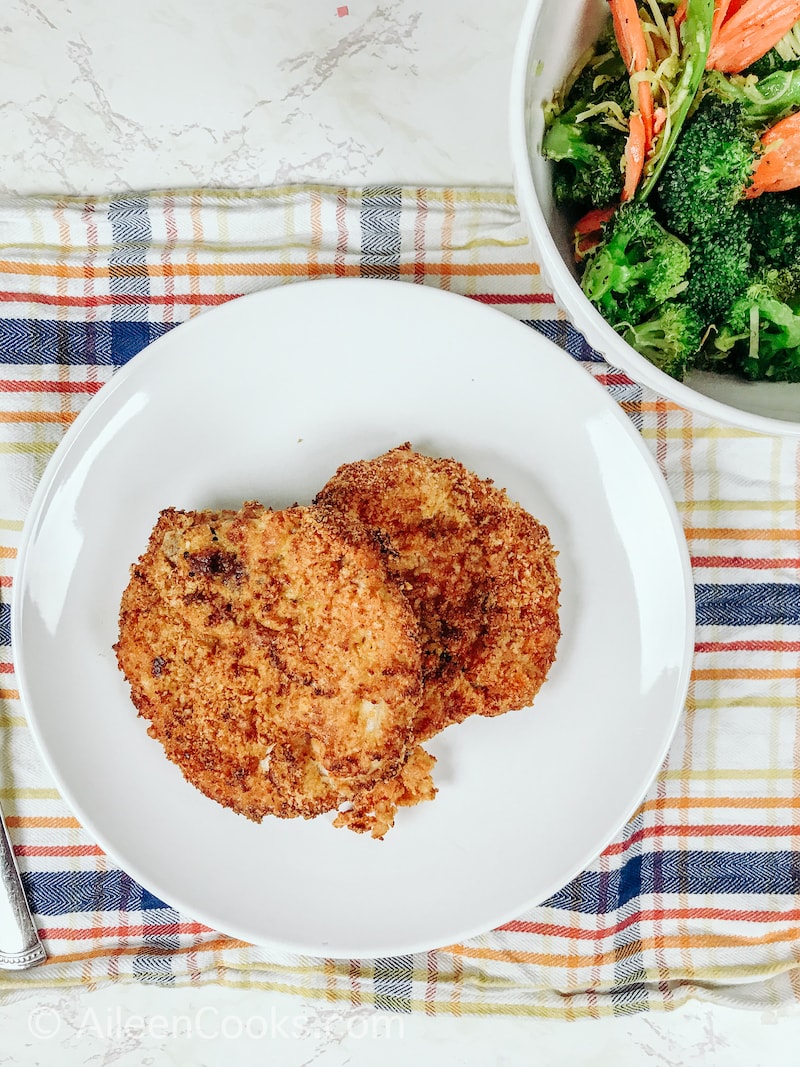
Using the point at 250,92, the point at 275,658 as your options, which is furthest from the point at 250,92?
the point at 275,658

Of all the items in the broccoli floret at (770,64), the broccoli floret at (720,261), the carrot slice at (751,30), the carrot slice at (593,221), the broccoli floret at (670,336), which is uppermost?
the carrot slice at (751,30)

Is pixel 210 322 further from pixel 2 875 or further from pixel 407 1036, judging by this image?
pixel 407 1036

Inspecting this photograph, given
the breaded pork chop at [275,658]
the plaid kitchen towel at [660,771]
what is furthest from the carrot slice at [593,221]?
the breaded pork chop at [275,658]

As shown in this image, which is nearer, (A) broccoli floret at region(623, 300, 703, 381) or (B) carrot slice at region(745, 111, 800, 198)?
(B) carrot slice at region(745, 111, 800, 198)

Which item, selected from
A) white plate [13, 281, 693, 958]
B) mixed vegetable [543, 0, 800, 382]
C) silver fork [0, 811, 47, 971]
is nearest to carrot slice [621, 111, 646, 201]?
mixed vegetable [543, 0, 800, 382]

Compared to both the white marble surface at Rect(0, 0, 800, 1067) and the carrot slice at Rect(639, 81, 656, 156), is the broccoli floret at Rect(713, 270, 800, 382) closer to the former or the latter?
the carrot slice at Rect(639, 81, 656, 156)

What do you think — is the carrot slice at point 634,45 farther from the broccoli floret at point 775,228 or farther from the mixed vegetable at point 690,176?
the broccoli floret at point 775,228
